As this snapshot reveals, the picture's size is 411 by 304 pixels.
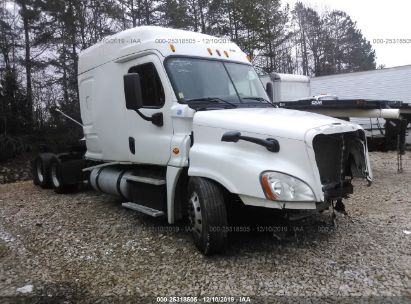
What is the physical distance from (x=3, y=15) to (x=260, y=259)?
2096 centimetres

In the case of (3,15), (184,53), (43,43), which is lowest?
(184,53)

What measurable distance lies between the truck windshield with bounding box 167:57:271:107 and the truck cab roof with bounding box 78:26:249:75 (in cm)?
16

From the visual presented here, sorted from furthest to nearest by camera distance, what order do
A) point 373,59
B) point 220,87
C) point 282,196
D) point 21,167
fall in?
point 373,59
point 21,167
point 220,87
point 282,196

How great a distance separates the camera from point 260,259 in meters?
4.47

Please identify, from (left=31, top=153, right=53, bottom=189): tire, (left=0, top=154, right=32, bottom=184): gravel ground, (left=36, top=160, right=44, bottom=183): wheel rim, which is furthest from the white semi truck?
(left=0, top=154, right=32, bottom=184): gravel ground

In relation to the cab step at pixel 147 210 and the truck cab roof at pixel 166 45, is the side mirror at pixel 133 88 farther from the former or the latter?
the cab step at pixel 147 210

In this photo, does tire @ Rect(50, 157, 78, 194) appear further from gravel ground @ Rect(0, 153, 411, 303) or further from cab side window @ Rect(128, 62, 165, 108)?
cab side window @ Rect(128, 62, 165, 108)

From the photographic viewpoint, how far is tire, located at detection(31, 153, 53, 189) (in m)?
9.59

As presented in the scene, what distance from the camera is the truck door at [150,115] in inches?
206

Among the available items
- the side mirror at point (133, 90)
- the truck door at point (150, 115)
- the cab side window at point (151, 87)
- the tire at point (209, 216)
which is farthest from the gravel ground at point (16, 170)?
the tire at point (209, 216)

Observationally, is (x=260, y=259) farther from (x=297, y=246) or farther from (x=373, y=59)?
(x=373, y=59)

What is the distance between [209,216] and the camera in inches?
169

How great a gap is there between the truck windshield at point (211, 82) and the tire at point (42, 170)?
18.5ft

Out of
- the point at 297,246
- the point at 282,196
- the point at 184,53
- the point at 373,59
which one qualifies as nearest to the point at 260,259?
the point at 297,246
